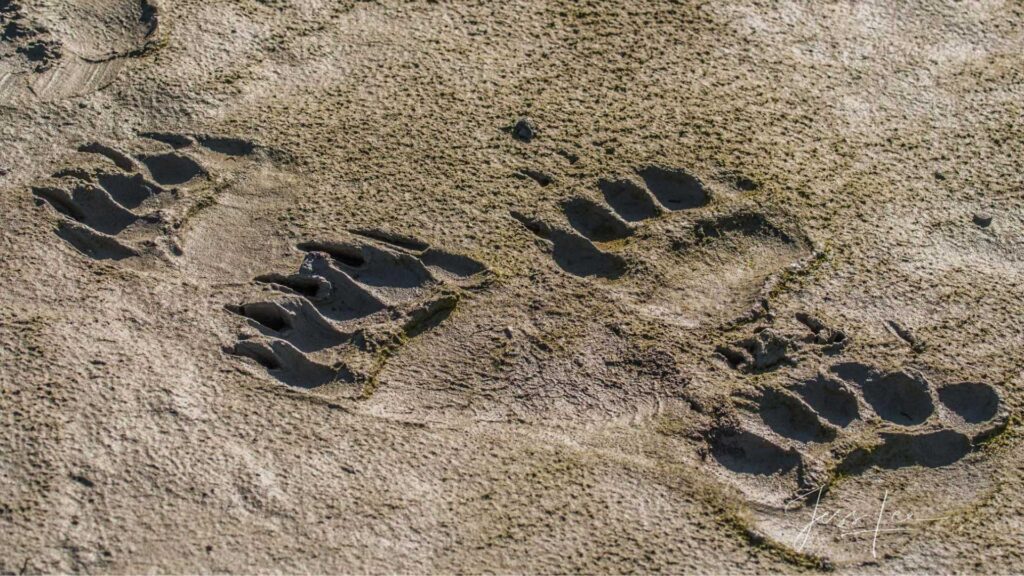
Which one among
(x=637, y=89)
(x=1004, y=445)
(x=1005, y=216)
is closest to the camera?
(x=1004, y=445)

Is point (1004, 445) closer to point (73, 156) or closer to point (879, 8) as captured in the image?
point (879, 8)

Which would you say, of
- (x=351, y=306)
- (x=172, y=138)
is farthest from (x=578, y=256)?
(x=172, y=138)

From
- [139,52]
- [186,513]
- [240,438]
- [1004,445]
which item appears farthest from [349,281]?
[1004,445]

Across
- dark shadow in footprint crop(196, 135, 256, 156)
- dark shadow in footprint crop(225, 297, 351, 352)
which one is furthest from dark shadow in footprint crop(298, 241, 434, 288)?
dark shadow in footprint crop(196, 135, 256, 156)

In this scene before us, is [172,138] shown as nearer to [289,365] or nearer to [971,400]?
[289,365]

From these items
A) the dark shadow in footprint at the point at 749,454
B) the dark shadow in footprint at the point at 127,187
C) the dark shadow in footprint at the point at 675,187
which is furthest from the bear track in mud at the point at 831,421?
the dark shadow in footprint at the point at 127,187

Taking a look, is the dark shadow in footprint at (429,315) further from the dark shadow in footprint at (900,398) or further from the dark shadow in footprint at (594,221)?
the dark shadow in footprint at (900,398)
